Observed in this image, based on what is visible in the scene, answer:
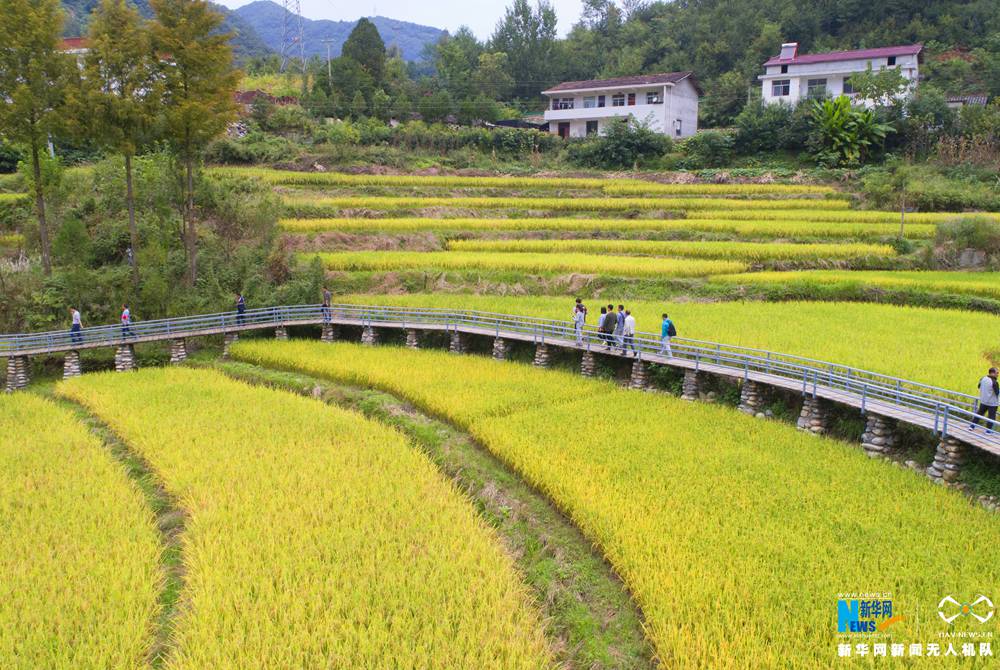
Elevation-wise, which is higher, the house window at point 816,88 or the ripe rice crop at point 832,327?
the house window at point 816,88

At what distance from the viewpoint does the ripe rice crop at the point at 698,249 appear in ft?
109

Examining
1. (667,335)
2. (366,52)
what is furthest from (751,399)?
(366,52)

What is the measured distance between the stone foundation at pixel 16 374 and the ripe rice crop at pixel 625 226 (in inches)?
621

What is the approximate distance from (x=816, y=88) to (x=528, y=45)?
1601 inches

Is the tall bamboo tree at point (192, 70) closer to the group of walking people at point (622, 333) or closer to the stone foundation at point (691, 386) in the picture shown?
the group of walking people at point (622, 333)

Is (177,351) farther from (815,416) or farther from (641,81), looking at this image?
(641,81)

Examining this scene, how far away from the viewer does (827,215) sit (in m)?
39.7

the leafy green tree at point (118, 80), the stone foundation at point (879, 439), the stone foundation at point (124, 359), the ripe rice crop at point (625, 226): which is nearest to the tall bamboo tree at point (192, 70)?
the leafy green tree at point (118, 80)

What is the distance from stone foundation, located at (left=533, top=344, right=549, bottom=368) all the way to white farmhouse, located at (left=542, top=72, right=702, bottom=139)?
4041 cm

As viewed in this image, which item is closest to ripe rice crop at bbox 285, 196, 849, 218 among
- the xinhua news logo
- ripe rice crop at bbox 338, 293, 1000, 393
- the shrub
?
the shrub

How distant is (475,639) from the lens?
965 centimetres

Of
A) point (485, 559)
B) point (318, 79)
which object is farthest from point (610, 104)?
point (485, 559)

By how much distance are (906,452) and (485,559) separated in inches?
Result: 391

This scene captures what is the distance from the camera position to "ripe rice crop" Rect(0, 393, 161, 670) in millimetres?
9586
